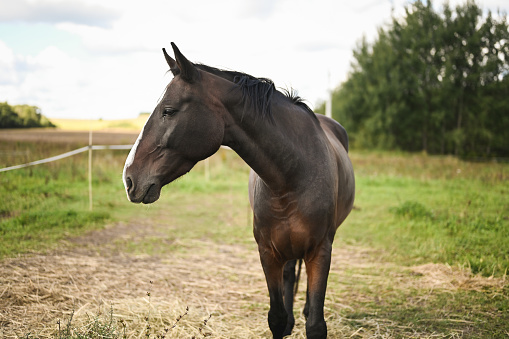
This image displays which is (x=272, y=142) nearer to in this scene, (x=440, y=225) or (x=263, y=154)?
(x=263, y=154)

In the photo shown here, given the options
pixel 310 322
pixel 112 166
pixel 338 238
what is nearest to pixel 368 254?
pixel 338 238

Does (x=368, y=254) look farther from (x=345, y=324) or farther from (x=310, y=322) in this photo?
(x=310, y=322)

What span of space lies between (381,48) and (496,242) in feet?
85.5

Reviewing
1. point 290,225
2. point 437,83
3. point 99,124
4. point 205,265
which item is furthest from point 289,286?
point 437,83

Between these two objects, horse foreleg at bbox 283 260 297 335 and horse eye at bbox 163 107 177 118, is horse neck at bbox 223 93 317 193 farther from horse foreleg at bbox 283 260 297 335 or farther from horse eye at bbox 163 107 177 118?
horse foreleg at bbox 283 260 297 335

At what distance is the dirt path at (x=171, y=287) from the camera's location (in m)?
3.31

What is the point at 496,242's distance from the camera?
18.1ft

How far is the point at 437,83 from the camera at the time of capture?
86.2ft

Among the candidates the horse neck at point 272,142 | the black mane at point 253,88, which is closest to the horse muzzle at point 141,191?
the horse neck at point 272,142

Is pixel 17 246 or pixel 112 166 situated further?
pixel 112 166

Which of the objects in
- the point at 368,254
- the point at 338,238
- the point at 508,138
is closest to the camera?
the point at 368,254

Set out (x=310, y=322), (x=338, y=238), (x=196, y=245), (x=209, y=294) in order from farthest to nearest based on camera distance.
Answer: (x=338, y=238) → (x=196, y=245) → (x=209, y=294) → (x=310, y=322)

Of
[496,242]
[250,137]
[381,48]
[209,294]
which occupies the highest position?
[381,48]

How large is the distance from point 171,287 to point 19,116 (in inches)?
204
